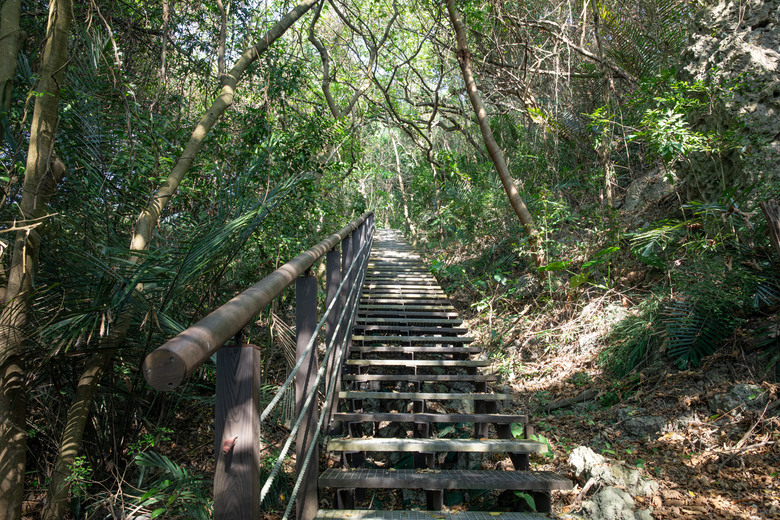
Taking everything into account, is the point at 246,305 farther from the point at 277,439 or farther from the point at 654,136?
the point at 654,136

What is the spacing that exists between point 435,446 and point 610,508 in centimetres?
99

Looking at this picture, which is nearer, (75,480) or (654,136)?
(75,480)

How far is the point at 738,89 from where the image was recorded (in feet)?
15.8

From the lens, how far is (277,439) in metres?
4.94

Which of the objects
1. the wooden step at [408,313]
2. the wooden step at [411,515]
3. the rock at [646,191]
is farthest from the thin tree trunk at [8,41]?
the rock at [646,191]

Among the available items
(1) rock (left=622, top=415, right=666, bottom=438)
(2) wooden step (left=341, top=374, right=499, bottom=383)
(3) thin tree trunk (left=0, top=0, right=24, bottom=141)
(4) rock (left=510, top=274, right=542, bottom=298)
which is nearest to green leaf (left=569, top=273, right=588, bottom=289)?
(4) rock (left=510, top=274, right=542, bottom=298)

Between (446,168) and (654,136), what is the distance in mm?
6040

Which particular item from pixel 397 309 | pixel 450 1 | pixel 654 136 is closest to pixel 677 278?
pixel 654 136

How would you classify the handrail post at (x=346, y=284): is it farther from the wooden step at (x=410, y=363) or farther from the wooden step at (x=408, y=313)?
the wooden step at (x=408, y=313)

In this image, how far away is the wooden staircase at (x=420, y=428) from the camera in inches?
97.1

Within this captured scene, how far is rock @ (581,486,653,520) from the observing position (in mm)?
2555

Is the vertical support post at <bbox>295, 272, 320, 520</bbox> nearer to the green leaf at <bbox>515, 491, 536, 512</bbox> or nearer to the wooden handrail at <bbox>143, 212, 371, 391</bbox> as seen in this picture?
the wooden handrail at <bbox>143, 212, 371, 391</bbox>

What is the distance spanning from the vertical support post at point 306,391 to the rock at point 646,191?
6071 mm

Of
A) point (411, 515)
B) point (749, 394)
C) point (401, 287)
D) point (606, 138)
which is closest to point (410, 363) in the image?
point (411, 515)
